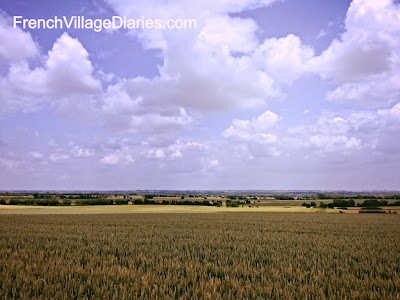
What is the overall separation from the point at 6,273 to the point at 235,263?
7.00m

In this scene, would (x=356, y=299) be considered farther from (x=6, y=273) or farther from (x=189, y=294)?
(x=6, y=273)

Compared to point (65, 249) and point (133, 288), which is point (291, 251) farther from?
point (65, 249)

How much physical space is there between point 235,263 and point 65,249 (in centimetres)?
785

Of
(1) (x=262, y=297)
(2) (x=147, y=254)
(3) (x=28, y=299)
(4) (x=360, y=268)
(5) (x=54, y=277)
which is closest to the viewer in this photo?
(3) (x=28, y=299)

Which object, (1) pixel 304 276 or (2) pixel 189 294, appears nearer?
(2) pixel 189 294

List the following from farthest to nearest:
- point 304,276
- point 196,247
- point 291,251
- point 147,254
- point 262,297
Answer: point 196,247 → point 291,251 → point 147,254 → point 304,276 → point 262,297

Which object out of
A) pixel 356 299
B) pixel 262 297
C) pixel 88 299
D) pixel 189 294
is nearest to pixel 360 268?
pixel 356 299

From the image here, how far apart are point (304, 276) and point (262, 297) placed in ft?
8.83

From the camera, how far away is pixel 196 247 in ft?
47.5

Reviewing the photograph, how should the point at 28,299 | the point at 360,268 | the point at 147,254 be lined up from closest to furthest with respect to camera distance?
the point at 28,299, the point at 360,268, the point at 147,254

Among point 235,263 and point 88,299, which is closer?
point 88,299

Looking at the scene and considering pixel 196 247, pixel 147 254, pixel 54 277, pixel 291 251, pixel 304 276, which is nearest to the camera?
pixel 54 277

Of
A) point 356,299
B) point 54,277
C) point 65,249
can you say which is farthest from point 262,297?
point 65,249

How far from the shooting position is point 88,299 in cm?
666
